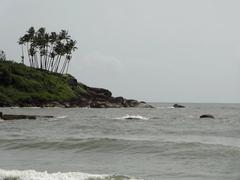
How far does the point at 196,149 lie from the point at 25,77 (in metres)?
123

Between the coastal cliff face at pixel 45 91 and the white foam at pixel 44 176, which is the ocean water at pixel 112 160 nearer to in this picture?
the white foam at pixel 44 176

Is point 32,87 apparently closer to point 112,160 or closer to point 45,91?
point 45,91

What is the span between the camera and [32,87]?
145125 millimetres

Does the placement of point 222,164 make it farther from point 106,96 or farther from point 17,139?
point 106,96

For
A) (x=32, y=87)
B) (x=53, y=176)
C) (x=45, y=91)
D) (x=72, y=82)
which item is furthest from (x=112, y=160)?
(x=72, y=82)

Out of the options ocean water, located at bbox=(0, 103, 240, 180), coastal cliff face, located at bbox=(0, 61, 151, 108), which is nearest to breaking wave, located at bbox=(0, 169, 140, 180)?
ocean water, located at bbox=(0, 103, 240, 180)

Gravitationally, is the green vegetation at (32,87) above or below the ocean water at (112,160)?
above

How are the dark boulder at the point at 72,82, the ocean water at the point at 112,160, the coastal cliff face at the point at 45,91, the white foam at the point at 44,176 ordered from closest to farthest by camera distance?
the white foam at the point at 44,176
the ocean water at the point at 112,160
the coastal cliff face at the point at 45,91
the dark boulder at the point at 72,82

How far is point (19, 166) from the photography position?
86.0ft

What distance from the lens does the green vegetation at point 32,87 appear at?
136m

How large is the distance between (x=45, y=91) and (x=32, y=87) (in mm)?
3989

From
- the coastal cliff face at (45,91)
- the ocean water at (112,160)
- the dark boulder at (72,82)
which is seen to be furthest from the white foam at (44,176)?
the dark boulder at (72,82)

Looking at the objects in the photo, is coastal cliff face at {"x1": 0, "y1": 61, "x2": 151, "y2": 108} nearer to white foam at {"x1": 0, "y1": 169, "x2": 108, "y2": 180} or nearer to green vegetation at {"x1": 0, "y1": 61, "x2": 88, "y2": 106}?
green vegetation at {"x1": 0, "y1": 61, "x2": 88, "y2": 106}

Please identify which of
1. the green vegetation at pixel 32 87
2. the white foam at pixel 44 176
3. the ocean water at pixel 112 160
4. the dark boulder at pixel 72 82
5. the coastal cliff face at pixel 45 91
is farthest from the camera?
the dark boulder at pixel 72 82
